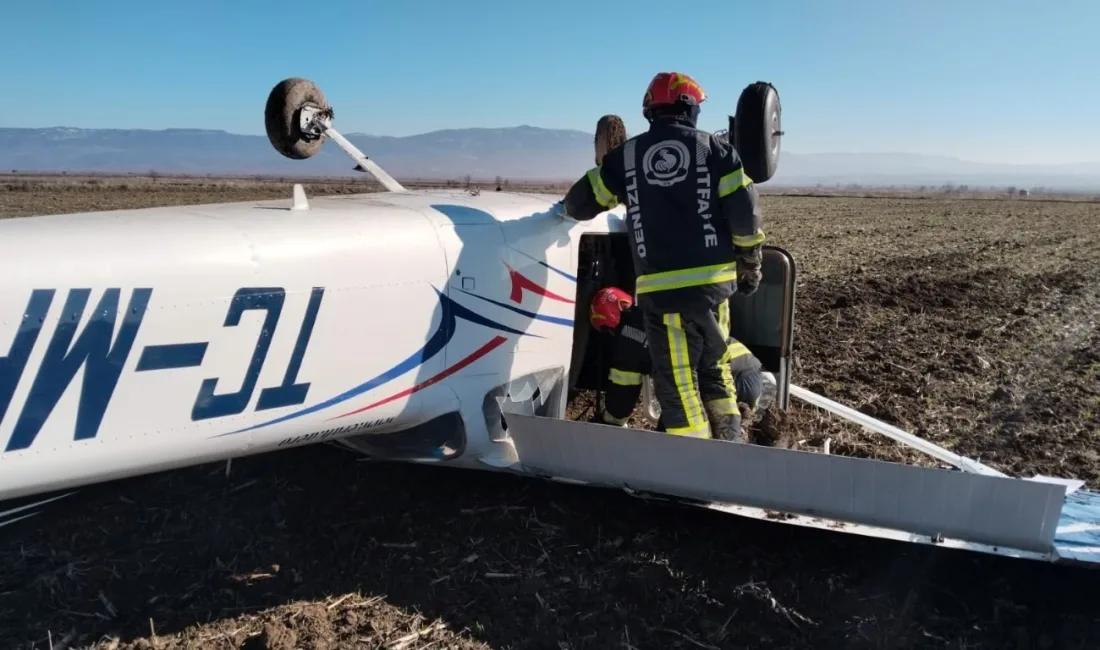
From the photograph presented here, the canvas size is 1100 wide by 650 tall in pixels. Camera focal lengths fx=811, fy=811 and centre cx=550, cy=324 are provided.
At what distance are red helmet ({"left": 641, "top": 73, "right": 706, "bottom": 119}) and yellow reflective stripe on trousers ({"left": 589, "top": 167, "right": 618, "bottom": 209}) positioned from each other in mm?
426

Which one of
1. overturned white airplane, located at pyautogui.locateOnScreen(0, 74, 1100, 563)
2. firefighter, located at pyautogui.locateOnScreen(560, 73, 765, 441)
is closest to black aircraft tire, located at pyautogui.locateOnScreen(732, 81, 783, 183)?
overturned white airplane, located at pyautogui.locateOnScreen(0, 74, 1100, 563)

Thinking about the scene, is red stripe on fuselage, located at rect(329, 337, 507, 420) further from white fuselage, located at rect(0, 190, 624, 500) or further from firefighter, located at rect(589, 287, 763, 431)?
firefighter, located at rect(589, 287, 763, 431)

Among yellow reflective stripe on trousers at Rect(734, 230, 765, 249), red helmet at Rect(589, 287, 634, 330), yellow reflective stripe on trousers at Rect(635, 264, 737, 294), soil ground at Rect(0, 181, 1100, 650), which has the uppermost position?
yellow reflective stripe on trousers at Rect(734, 230, 765, 249)

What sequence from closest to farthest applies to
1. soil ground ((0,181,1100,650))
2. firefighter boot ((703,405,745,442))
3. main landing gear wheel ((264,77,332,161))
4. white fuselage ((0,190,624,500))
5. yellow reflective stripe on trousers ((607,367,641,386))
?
white fuselage ((0,190,624,500))
soil ground ((0,181,1100,650))
firefighter boot ((703,405,745,442))
main landing gear wheel ((264,77,332,161))
yellow reflective stripe on trousers ((607,367,641,386))

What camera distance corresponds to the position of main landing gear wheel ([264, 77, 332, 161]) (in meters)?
4.44

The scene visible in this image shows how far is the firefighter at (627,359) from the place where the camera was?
449 centimetres

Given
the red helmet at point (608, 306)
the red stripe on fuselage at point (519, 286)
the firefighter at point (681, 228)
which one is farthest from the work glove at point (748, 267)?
the red stripe on fuselage at point (519, 286)

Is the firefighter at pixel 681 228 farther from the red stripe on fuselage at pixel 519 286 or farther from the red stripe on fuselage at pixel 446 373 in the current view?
the red stripe on fuselage at pixel 446 373

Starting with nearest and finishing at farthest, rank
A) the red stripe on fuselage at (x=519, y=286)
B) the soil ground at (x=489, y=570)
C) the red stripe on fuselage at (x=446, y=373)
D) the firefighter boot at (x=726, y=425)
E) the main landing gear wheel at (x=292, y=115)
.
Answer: the soil ground at (x=489, y=570) → the red stripe on fuselage at (x=446, y=373) → the red stripe on fuselage at (x=519, y=286) → the firefighter boot at (x=726, y=425) → the main landing gear wheel at (x=292, y=115)

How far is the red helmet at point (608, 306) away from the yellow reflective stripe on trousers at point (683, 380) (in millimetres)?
381

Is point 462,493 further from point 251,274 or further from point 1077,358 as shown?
point 1077,358

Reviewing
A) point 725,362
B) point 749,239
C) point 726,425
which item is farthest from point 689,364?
point 749,239

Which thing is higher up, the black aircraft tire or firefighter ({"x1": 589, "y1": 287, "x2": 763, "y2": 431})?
the black aircraft tire

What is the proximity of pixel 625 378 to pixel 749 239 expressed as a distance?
115 cm
